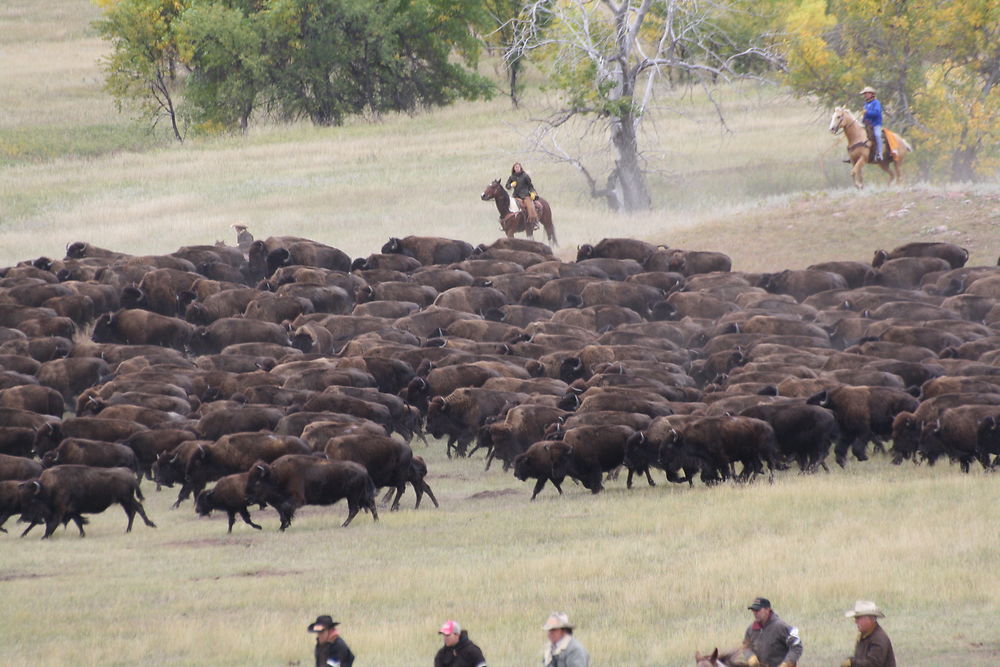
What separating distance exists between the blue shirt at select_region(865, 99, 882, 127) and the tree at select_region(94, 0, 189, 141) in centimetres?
4553

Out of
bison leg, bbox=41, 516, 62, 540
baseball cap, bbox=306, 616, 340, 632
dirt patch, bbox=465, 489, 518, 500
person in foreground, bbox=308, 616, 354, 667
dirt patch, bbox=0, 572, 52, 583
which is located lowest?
dirt patch, bbox=465, 489, 518, 500

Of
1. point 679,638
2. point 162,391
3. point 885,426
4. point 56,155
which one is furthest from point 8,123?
point 679,638

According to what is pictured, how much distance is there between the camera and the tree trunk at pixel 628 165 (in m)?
50.4

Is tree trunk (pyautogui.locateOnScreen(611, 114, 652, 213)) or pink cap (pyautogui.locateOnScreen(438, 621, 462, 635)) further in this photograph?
tree trunk (pyautogui.locateOnScreen(611, 114, 652, 213))

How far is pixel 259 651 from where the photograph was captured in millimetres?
12992

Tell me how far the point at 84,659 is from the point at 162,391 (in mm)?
10108

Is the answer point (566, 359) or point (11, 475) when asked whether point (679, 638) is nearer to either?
point (11, 475)

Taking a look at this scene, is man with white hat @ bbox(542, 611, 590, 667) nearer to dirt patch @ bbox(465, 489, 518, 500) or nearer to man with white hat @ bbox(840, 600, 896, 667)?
man with white hat @ bbox(840, 600, 896, 667)

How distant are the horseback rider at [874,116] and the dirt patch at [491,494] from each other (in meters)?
19.5

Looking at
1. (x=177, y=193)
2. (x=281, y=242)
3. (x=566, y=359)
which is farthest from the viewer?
(x=177, y=193)

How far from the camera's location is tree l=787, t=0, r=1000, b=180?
51000 millimetres

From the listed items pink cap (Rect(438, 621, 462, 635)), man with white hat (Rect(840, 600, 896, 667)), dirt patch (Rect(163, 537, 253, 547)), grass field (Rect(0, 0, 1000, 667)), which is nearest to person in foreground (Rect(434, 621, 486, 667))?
pink cap (Rect(438, 621, 462, 635))

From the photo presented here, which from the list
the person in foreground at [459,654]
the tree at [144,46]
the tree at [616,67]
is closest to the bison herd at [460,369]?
the person in foreground at [459,654]

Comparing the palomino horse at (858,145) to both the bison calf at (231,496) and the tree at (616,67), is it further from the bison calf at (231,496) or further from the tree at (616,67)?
the bison calf at (231,496)
